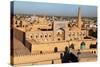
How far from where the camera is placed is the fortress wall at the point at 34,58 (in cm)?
217

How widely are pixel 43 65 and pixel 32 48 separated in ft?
0.73

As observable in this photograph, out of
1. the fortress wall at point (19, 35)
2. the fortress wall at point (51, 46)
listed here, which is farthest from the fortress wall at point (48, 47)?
the fortress wall at point (19, 35)

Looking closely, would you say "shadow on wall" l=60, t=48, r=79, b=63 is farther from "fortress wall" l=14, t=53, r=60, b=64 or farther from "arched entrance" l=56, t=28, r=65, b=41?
"arched entrance" l=56, t=28, r=65, b=41

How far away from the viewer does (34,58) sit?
→ 7.38 feet

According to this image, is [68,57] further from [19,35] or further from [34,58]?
[19,35]

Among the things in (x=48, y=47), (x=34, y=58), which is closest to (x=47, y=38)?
(x=48, y=47)

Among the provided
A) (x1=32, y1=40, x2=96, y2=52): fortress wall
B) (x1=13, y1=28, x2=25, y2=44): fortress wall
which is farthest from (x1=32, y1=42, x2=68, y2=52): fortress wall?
(x1=13, y1=28, x2=25, y2=44): fortress wall

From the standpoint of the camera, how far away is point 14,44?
215 centimetres

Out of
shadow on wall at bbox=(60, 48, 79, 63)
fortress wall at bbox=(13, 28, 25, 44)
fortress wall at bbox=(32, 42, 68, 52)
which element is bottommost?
shadow on wall at bbox=(60, 48, 79, 63)

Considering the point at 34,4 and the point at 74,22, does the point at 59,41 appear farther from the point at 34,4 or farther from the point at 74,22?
the point at 34,4

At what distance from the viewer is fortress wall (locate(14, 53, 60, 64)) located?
217 cm

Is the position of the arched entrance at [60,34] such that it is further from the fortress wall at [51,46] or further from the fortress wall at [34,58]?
the fortress wall at [34,58]
